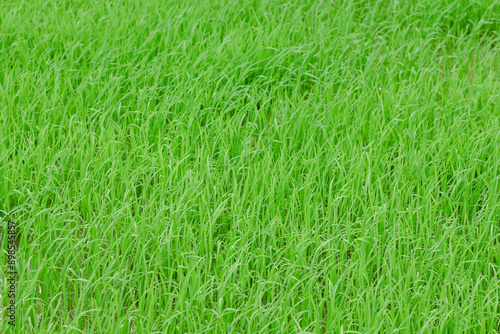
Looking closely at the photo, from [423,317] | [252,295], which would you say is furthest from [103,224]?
[423,317]

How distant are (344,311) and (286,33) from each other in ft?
8.01

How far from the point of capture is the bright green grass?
2348 mm

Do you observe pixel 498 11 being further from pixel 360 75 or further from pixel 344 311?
pixel 344 311

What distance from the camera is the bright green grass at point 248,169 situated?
92.4 inches

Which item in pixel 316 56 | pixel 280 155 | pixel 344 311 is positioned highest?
pixel 316 56

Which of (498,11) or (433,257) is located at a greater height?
(498,11)

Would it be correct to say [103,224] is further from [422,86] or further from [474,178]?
[422,86]

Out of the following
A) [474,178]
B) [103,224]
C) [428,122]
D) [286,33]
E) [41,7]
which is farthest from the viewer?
[41,7]

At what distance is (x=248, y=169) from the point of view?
2.91 metres

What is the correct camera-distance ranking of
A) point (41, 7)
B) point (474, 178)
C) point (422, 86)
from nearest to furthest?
point (474, 178), point (422, 86), point (41, 7)

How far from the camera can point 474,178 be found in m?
3.02

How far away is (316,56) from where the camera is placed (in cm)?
394

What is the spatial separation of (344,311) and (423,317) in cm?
31

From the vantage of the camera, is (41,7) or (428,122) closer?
(428,122)
